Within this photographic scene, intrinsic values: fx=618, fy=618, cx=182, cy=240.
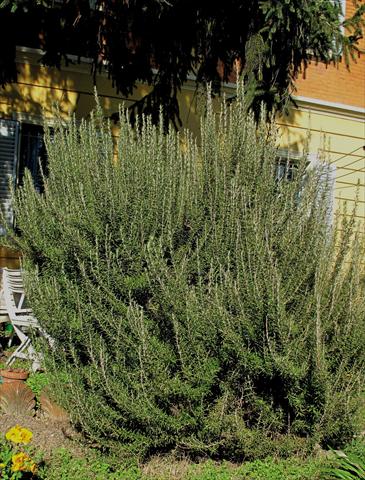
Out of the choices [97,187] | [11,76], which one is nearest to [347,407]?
[97,187]

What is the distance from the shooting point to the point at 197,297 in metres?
4.70

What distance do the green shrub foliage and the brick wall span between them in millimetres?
6368

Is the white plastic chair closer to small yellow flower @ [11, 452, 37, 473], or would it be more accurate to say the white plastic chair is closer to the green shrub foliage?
the green shrub foliage

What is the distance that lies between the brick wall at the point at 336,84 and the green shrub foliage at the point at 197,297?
6368 millimetres

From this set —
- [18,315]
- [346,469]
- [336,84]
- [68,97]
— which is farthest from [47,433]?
[336,84]

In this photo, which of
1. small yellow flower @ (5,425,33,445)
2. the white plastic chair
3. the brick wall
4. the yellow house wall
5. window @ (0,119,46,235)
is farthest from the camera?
the brick wall

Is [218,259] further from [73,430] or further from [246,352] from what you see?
[73,430]

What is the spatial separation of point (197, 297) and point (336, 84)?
7.99 m

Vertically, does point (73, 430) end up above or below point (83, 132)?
below

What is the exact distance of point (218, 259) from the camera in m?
4.87

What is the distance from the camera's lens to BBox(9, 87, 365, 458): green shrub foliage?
14.9ft

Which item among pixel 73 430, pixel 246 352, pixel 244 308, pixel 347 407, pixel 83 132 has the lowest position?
pixel 73 430

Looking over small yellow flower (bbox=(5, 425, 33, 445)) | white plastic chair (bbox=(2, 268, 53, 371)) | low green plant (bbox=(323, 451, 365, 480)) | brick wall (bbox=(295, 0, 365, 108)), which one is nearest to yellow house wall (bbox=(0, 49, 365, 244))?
brick wall (bbox=(295, 0, 365, 108))

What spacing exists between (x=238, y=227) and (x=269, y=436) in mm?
1732
